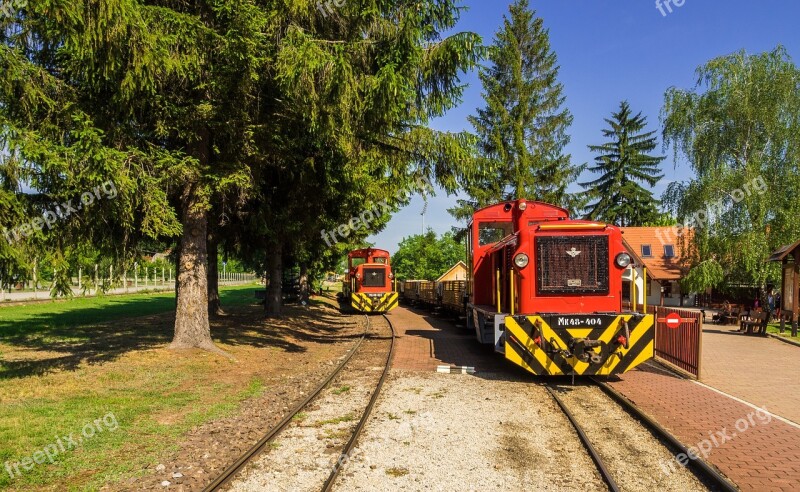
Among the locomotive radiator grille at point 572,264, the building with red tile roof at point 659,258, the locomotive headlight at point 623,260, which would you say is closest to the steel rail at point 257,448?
the locomotive radiator grille at point 572,264

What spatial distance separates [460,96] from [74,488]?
8789 millimetres

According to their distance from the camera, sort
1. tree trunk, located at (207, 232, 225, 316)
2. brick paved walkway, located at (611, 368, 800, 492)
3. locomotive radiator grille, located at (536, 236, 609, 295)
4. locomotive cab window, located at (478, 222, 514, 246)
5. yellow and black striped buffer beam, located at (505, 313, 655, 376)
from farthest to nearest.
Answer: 1. tree trunk, located at (207, 232, 225, 316)
2. locomotive cab window, located at (478, 222, 514, 246)
3. locomotive radiator grille, located at (536, 236, 609, 295)
4. yellow and black striped buffer beam, located at (505, 313, 655, 376)
5. brick paved walkway, located at (611, 368, 800, 492)

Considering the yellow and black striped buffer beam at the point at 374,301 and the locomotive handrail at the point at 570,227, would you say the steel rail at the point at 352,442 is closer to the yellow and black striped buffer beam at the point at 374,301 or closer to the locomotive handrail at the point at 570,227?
the locomotive handrail at the point at 570,227

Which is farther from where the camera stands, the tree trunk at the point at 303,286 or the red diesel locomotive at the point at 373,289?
the tree trunk at the point at 303,286

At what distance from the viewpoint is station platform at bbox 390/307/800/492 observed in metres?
5.59

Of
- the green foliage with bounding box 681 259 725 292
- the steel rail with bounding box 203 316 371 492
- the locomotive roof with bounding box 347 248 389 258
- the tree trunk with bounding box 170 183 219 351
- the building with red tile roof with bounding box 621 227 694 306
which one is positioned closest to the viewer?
the steel rail with bounding box 203 316 371 492

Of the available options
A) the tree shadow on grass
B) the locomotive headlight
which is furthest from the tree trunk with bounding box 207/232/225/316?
the locomotive headlight

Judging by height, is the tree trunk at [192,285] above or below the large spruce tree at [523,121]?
below

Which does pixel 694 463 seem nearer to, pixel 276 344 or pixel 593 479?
pixel 593 479

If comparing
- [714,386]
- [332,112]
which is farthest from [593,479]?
[332,112]

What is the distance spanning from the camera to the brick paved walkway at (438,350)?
462 inches

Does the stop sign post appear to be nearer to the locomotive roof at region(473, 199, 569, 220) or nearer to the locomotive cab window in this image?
the locomotive roof at region(473, 199, 569, 220)

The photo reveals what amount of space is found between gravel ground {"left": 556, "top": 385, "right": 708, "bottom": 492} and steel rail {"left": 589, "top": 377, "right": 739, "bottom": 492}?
0.09m

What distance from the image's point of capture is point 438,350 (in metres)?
13.9
